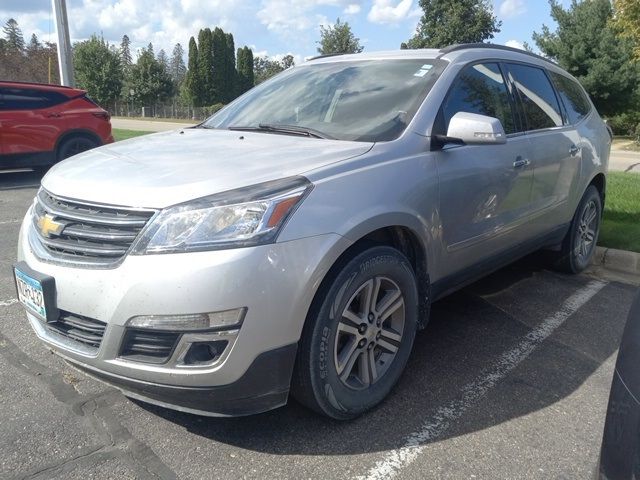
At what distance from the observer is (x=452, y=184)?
318 cm

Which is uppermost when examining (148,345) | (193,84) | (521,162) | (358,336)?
(193,84)

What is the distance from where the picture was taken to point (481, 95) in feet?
12.1

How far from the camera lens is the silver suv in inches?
87.0

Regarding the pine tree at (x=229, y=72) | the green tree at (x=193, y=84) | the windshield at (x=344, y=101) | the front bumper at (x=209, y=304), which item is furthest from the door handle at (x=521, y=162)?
the pine tree at (x=229, y=72)

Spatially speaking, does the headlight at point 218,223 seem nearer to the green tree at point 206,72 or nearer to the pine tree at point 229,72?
the green tree at point 206,72

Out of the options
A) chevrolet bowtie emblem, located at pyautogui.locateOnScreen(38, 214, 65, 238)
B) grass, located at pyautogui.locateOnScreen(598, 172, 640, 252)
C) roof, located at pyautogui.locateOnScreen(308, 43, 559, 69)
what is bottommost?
grass, located at pyautogui.locateOnScreen(598, 172, 640, 252)

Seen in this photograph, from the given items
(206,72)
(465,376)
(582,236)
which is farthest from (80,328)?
(206,72)

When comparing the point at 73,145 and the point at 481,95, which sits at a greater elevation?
the point at 481,95

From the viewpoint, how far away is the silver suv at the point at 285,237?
2209mm

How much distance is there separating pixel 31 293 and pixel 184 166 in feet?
2.88

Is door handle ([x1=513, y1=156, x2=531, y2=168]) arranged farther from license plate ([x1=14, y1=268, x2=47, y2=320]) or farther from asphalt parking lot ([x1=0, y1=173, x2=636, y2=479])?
license plate ([x1=14, y1=268, x2=47, y2=320])

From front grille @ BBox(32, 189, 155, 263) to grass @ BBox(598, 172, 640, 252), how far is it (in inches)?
197

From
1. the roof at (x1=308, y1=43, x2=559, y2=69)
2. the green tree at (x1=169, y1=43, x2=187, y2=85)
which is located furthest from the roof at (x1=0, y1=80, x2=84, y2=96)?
the green tree at (x1=169, y1=43, x2=187, y2=85)

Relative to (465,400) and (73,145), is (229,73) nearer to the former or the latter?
(73,145)
